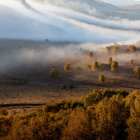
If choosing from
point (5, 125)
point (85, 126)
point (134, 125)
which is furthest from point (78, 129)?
point (5, 125)

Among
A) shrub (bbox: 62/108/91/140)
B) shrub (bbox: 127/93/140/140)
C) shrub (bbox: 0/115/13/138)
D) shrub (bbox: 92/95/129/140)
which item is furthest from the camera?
shrub (bbox: 0/115/13/138)

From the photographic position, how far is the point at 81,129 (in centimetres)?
1941

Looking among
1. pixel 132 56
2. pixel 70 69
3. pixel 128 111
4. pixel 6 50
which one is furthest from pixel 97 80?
pixel 6 50

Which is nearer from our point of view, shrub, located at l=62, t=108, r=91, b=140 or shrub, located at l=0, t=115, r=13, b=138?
shrub, located at l=62, t=108, r=91, b=140

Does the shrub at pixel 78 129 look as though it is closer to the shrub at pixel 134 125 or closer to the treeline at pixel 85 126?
the treeline at pixel 85 126

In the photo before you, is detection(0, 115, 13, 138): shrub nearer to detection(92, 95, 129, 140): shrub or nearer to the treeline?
the treeline

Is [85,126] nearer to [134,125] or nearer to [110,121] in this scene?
[110,121]

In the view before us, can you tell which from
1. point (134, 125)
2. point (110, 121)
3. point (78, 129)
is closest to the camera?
point (78, 129)

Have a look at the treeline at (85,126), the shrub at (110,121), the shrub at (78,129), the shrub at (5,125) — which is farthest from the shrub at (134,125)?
the shrub at (5,125)

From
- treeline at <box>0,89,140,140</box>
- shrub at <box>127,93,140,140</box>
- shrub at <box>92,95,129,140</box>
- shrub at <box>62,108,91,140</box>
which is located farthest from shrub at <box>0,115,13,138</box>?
shrub at <box>127,93,140,140</box>

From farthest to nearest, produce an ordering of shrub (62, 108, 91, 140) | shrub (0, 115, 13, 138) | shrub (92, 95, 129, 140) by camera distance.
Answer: shrub (0, 115, 13, 138) → shrub (92, 95, 129, 140) → shrub (62, 108, 91, 140)

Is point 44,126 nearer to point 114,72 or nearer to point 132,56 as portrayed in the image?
point 114,72

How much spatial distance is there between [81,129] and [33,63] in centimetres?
10454

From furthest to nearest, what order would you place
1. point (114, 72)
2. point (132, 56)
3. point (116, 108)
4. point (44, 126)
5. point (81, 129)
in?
1. point (132, 56)
2. point (114, 72)
3. point (116, 108)
4. point (44, 126)
5. point (81, 129)
